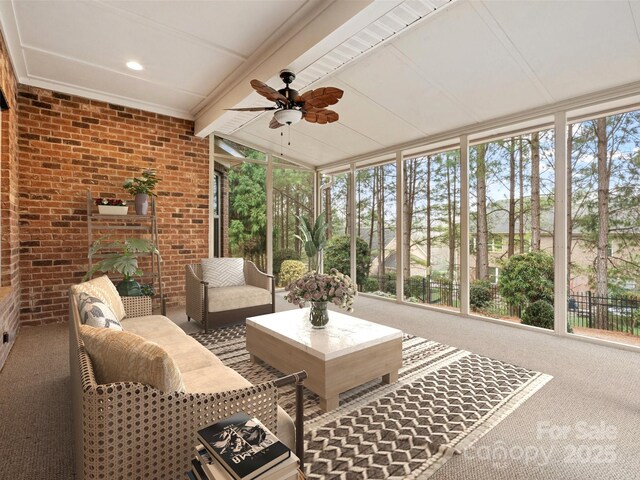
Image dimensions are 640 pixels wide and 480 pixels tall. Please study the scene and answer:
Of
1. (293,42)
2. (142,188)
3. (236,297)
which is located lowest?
(236,297)

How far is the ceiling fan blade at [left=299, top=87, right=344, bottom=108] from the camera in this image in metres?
2.70

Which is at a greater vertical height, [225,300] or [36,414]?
[225,300]

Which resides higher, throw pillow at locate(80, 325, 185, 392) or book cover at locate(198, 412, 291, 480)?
throw pillow at locate(80, 325, 185, 392)

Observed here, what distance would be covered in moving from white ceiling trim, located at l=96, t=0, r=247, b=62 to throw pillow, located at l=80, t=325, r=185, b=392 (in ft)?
8.87

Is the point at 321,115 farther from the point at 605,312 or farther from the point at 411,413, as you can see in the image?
the point at 605,312

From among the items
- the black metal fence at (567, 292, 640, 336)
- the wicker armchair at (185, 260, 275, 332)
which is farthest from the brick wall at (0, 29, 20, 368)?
the black metal fence at (567, 292, 640, 336)

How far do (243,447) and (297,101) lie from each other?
2.68 m

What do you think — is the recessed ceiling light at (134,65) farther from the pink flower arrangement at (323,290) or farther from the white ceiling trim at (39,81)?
the pink flower arrangement at (323,290)

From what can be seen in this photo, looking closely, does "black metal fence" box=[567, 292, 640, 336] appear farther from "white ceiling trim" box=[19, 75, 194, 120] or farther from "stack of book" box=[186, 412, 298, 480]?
"white ceiling trim" box=[19, 75, 194, 120]

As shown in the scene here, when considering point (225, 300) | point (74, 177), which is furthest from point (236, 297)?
point (74, 177)

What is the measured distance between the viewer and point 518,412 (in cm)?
214

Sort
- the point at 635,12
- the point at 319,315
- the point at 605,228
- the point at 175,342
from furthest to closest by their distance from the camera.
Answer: the point at 605,228 → the point at 319,315 → the point at 635,12 → the point at 175,342

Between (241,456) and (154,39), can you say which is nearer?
(241,456)

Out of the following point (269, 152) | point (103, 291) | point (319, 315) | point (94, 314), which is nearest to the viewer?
point (94, 314)
